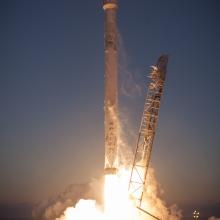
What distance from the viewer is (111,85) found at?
167ft

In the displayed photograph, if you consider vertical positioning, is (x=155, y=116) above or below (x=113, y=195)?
above

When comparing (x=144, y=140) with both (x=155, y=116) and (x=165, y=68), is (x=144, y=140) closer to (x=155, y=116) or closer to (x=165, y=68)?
(x=155, y=116)

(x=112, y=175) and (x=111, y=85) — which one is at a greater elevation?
(x=111, y=85)

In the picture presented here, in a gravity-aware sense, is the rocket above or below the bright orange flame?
above

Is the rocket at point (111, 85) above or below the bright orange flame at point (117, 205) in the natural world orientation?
above

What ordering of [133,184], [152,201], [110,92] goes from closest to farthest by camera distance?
[110,92], [133,184], [152,201]

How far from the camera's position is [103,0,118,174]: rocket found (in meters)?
50.8

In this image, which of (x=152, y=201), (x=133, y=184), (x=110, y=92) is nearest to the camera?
(x=110, y=92)

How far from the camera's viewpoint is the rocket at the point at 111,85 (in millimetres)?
50750

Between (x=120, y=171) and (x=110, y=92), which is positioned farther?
(x=120, y=171)

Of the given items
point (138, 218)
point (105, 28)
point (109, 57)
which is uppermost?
point (105, 28)

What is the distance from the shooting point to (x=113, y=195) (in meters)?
52.7

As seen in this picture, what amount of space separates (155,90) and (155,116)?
10.4ft

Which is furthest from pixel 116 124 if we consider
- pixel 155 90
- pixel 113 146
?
pixel 155 90
